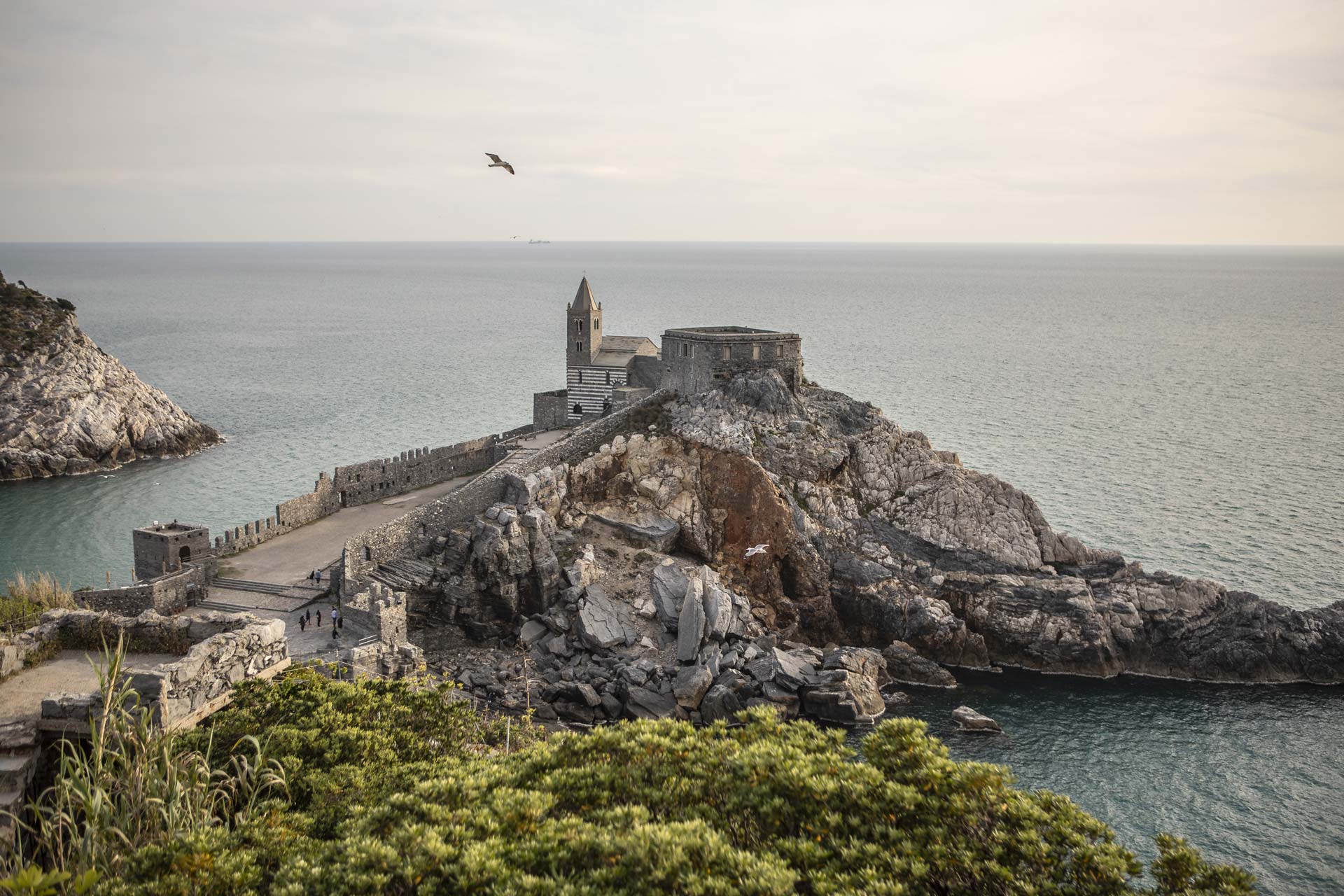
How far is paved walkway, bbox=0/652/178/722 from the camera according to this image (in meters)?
19.8

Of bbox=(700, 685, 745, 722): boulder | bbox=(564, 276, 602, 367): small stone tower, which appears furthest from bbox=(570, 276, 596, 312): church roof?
bbox=(700, 685, 745, 722): boulder

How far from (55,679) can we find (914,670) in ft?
117

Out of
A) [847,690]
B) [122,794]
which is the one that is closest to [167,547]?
[122,794]

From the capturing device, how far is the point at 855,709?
4062 centimetres

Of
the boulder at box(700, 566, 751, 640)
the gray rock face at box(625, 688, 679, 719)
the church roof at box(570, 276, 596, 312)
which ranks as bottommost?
the gray rock face at box(625, 688, 679, 719)

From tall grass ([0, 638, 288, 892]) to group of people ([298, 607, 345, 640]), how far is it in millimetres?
19302

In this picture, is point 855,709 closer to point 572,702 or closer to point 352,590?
point 572,702

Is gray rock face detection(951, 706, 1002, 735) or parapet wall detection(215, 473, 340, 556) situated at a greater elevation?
parapet wall detection(215, 473, 340, 556)

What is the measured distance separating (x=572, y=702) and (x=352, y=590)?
1038 centimetres

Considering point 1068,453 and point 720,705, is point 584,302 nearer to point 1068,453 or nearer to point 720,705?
point 720,705

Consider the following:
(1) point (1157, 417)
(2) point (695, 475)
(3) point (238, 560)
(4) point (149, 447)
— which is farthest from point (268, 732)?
(1) point (1157, 417)

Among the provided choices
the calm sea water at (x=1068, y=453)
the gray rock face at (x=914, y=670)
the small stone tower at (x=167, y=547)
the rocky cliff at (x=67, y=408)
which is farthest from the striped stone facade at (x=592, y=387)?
the rocky cliff at (x=67, y=408)

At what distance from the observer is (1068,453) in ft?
259

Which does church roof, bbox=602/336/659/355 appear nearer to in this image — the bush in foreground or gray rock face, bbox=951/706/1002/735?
gray rock face, bbox=951/706/1002/735
